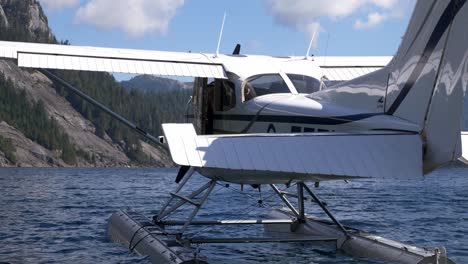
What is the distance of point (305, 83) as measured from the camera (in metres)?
10.1

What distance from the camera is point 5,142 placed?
11612cm

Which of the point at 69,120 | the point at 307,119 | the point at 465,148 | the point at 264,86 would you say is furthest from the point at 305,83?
the point at 69,120

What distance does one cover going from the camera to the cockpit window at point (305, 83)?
10000 millimetres

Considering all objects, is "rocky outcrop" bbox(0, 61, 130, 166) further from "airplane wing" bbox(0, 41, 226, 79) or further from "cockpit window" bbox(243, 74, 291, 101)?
"cockpit window" bbox(243, 74, 291, 101)

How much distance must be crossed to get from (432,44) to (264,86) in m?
3.30

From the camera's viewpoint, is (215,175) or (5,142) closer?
(215,175)

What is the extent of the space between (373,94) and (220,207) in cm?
1340

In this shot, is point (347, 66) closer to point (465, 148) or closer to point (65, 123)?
point (465, 148)

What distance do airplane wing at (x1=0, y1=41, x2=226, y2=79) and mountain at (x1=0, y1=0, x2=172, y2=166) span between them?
4139 inches

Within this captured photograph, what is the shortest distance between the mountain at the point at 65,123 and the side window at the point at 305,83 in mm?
107460

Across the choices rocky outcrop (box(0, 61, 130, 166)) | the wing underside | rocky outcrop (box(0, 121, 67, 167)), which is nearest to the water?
the wing underside

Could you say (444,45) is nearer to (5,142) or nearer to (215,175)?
(215,175)

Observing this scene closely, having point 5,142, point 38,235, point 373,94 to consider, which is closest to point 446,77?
point 373,94

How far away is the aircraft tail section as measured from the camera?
6.73 m
